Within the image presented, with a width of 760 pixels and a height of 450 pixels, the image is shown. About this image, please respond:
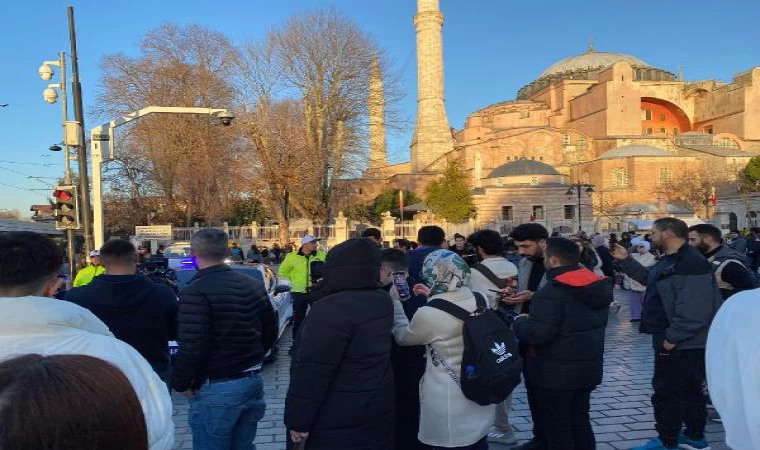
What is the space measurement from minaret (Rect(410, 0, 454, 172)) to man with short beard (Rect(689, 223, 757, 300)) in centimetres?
5903

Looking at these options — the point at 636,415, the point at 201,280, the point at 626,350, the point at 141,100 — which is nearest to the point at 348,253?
the point at 201,280

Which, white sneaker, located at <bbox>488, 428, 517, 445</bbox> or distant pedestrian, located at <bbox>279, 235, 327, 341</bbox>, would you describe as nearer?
white sneaker, located at <bbox>488, 428, 517, 445</bbox>

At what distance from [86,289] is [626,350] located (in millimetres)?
7808

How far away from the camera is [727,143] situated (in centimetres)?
6284

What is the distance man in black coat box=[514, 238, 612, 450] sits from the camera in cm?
396

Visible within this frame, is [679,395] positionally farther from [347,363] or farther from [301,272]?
[301,272]

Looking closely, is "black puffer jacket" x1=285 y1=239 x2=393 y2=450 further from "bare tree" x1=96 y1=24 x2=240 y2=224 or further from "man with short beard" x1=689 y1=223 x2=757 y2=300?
"bare tree" x1=96 y1=24 x2=240 y2=224

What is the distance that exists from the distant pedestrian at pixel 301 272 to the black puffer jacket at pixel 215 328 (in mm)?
4225

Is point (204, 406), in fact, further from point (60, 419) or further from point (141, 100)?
point (141, 100)

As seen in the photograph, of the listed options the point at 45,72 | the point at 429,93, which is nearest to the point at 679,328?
the point at 45,72

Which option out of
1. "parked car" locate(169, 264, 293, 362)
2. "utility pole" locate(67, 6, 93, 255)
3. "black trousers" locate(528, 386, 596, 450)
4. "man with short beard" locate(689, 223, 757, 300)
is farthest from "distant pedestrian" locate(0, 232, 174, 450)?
"utility pole" locate(67, 6, 93, 255)

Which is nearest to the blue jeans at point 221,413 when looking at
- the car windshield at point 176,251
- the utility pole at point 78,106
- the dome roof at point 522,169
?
the utility pole at point 78,106

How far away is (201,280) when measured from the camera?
137 inches

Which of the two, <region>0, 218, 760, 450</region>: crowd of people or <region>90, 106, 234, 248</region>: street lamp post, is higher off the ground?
<region>90, 106, 234, 248</region>: street lamp post
